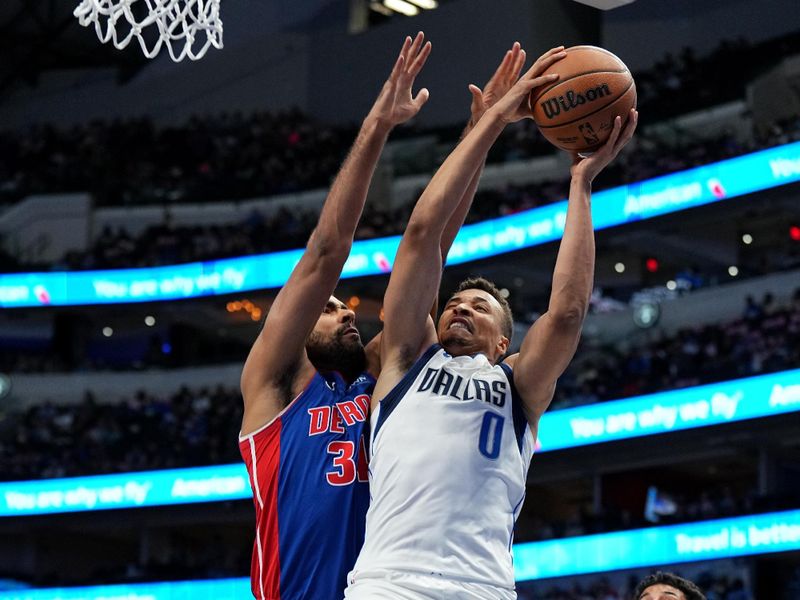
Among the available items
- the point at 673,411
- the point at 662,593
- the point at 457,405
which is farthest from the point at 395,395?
the point at 673,411

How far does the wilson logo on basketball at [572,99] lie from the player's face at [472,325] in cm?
67

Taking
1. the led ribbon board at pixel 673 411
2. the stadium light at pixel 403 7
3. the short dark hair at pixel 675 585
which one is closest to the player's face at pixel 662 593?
the short dark hair at pixel 675 585

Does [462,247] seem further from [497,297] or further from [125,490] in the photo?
[497,297]

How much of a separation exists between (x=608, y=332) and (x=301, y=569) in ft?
58.9

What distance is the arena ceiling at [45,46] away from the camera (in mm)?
29792

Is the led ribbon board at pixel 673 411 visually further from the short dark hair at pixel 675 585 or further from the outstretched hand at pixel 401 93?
the outstretched hand at pixel 401 93

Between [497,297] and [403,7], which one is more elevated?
[403,7]

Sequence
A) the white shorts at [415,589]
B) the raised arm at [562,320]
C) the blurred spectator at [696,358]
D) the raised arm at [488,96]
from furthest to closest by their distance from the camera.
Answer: the blurred spectator at [696,358], the raised arm at [488,96], the raised arm at [562,320], the white shorts at [415,589]

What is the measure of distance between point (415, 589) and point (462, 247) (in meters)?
19.0

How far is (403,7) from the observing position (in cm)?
2939

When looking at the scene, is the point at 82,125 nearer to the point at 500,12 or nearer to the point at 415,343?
the point at 500,12

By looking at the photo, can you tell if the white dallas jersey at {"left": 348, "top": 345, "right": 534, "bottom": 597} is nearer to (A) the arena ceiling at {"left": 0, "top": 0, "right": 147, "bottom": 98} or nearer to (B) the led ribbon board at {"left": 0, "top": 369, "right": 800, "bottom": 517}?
(B) the led ribbon board at {"left": 0, "top": 369, "right": 800, "bottom": 517}

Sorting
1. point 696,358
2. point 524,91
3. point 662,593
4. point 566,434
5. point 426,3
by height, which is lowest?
point 662,593

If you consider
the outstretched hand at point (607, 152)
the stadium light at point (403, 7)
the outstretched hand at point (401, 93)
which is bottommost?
the outstretched hand at point (607, 152)
